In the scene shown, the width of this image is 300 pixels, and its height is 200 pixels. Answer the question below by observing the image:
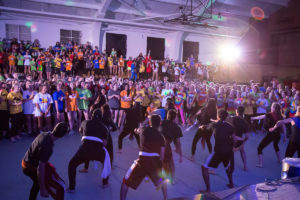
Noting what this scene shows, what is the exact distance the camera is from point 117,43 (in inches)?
744

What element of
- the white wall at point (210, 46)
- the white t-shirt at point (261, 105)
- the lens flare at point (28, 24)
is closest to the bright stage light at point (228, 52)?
the white wall at point (210, 46)

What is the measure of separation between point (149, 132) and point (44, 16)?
50.5ft

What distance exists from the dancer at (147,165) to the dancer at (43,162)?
92 cm

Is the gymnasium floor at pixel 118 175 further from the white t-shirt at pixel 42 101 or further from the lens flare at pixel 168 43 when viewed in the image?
the lens flare at pixel 168 43

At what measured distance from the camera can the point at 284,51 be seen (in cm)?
1834

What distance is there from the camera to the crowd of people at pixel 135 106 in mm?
4102

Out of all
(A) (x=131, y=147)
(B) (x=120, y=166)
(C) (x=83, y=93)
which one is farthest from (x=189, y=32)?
(B) (x=120, y=166)

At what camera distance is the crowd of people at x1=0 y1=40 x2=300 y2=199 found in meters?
4.10

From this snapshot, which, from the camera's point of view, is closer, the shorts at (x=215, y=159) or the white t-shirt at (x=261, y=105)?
the shorts at (x=215, y=159)

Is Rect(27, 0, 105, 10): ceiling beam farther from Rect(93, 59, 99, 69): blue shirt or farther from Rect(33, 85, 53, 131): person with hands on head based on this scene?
Rect(33, 85, 53, 131): person with hands on head

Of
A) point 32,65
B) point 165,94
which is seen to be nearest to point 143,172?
point 165,94

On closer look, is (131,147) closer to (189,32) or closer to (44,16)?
(44,16)

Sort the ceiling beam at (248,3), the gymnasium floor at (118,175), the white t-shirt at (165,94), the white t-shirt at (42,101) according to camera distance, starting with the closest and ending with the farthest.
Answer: the gymnasium floor at (118,175) → the white t-shirt at (42,101) → the white t-shirt at (165,94) → the ceiling beam at (248,3)

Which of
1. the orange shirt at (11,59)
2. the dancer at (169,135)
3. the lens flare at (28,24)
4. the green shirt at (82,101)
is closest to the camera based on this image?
the dancer at (169,135)
